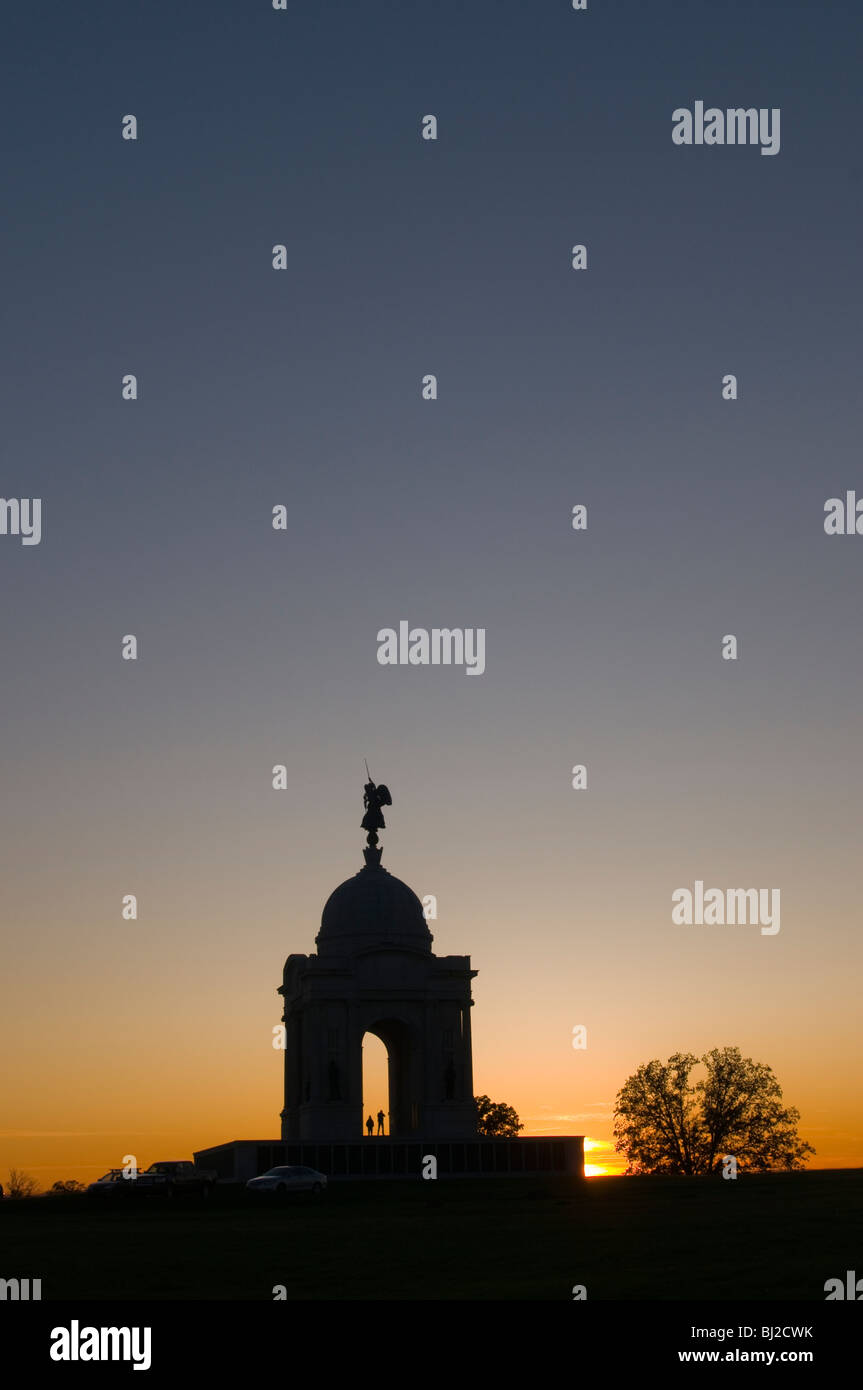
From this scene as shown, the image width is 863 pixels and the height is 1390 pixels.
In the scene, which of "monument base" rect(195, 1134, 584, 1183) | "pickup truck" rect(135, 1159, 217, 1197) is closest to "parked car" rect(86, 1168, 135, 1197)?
"pickup truck" rect(135, 1159, 217, 1197)

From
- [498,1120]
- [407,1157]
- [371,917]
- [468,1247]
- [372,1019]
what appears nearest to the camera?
[468,1247]

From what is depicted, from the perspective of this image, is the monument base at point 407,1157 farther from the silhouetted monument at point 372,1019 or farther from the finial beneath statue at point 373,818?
the finial beneath statue at point 373,818

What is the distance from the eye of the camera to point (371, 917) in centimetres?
11475

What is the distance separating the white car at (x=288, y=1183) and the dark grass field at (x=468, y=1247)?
1075 cm

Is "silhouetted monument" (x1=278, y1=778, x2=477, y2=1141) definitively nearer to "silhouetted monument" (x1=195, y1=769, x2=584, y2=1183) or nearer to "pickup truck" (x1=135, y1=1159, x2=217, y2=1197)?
"silhouetted monument" (x1=195, y1=769, x2=584, y2=1183)

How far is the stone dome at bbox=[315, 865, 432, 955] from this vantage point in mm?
113625

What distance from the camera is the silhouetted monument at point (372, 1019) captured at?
10919cm

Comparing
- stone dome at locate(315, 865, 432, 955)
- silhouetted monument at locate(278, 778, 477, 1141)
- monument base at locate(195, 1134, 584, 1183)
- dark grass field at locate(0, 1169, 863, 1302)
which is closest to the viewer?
dark grass field at locate(0, 1169, 863, 1302)

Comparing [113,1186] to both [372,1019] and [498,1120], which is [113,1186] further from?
[498,1120]

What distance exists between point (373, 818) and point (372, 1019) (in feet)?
54.4

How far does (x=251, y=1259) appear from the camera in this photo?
41.0m

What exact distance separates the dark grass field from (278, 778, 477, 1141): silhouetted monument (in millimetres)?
45188

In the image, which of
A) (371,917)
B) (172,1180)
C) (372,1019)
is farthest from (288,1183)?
(371,917)
